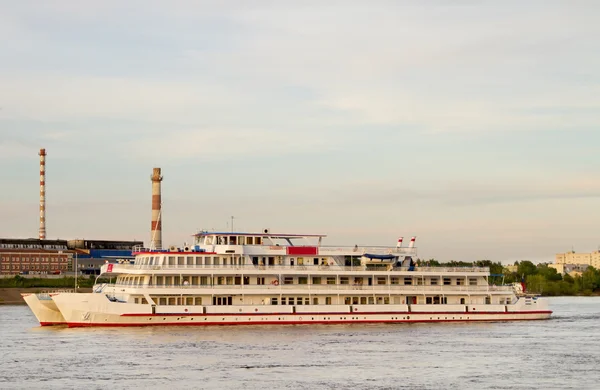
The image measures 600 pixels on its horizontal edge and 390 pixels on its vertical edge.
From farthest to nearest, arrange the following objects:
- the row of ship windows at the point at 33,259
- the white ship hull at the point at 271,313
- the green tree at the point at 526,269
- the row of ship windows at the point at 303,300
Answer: the green tree at the point at 526,269, the row of ship windows at the point at 33,259, the row of ship windows at the point at 303,300, the white ship hull at the point at 271,313

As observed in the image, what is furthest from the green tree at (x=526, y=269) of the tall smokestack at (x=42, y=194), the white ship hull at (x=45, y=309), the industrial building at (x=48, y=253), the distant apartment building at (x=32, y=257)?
the white ship hull at (x=45, y=309)

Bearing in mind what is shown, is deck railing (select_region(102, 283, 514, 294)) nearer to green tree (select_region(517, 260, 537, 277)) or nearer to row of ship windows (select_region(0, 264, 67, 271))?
row of ship windows (select_region(0, 264, 67, 271))

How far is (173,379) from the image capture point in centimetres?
4241

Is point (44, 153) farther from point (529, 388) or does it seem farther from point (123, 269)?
point (529, 388)

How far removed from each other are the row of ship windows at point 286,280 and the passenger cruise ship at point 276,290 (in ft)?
0.22

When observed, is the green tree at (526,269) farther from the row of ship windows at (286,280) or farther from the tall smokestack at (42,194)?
the row of ship windows at (286,280)

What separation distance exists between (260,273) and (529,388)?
92.0 ft

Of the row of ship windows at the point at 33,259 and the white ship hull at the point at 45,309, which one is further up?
the row of ship windows at the point at 33,259

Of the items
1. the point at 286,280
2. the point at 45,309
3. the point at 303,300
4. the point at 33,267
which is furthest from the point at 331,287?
the point at 33,267

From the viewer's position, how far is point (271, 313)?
212 ft

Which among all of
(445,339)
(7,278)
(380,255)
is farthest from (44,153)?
(445,339)

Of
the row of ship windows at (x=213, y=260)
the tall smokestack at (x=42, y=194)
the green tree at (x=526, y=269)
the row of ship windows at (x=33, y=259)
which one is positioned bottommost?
the row of ship windows at (x=213, y=260)

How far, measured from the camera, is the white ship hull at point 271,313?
6228 cm

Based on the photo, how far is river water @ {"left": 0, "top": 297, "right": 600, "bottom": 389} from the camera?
4181 cm
